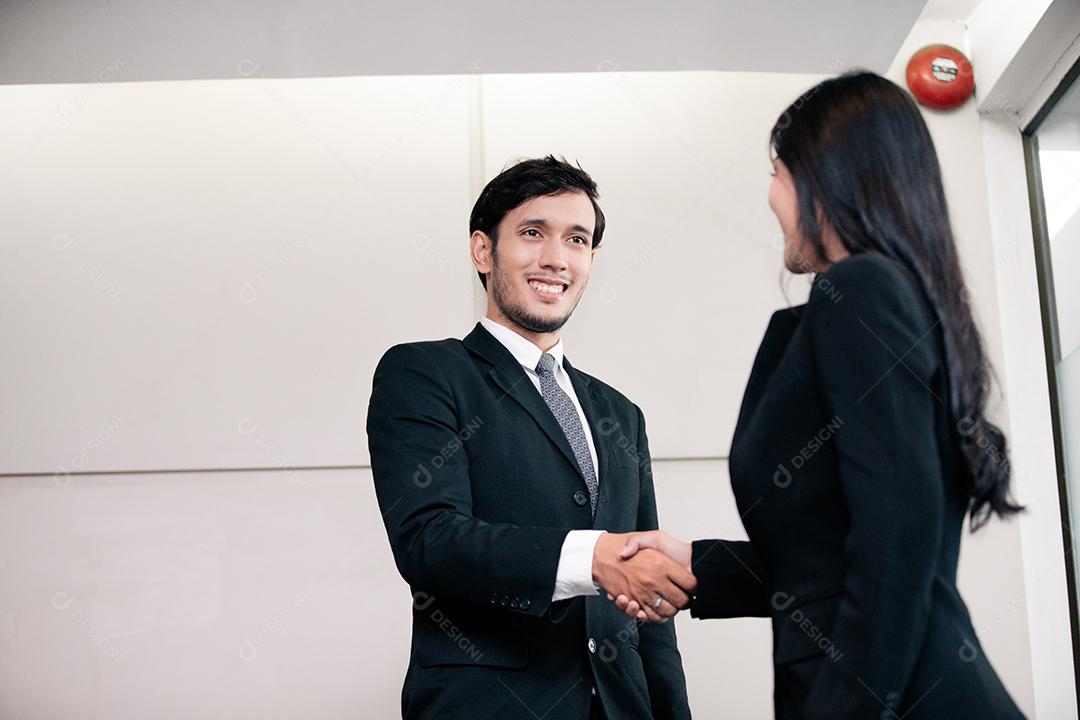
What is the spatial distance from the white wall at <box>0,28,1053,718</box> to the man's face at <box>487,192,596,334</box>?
97 cm

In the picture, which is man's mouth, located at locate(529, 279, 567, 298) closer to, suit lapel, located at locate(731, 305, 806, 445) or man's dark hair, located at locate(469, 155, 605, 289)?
man's dark hair, located at locate(469, 155, 605, 289)

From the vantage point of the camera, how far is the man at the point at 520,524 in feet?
6.26

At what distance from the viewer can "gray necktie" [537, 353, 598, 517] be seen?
7.06ft

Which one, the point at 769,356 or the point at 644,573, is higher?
the point at 769,356

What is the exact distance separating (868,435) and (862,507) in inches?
3.2

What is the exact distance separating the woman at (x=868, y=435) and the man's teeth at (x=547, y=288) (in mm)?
850

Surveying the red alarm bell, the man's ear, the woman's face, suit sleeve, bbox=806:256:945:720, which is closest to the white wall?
the red alarm bell

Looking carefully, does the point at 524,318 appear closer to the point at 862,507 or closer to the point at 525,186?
the point at 525,186

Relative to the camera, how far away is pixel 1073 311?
10.5 ft

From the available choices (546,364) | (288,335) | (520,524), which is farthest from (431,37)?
(520,524)

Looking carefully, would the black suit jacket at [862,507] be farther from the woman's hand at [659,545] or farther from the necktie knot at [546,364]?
the necktie knot at [546,364]

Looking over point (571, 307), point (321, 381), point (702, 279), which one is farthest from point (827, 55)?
point (321, 381)

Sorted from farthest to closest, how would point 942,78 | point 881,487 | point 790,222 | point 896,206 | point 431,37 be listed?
point 942,78, point 431,37, point 790,222, point 896,206, point 881,487

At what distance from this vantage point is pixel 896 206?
1.48 m
